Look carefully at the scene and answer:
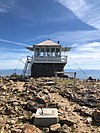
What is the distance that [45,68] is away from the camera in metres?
47.9

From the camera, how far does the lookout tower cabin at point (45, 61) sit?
47.9 meters

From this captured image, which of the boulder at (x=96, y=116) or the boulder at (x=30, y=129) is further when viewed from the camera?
the boulder at (x=96, y=116)

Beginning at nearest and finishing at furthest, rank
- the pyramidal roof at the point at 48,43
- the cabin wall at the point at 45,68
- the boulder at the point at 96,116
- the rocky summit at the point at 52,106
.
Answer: the rocky summit at the point at 52,106 < the boulder at the point at 96,116 < the cabin wall at the point at 45,68 < the pyramidal roof at the point at 48,43

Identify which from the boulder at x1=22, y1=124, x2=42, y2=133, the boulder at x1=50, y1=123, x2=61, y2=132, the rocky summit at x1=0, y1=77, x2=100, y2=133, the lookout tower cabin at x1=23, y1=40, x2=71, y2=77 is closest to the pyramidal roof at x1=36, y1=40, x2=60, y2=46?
the lookout tower cabin at x1=23, y1=40, x2=71, y2=77

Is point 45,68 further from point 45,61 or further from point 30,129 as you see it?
point 30,129

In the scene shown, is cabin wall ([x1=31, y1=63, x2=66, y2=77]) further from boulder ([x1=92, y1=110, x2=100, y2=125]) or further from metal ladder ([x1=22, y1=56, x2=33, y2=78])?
boulder ([x1=92, y1=110, x2=100, y2=125])

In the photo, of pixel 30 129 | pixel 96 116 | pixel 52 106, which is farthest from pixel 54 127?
pixel 52 106

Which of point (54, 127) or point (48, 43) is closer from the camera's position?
point (54, 127)

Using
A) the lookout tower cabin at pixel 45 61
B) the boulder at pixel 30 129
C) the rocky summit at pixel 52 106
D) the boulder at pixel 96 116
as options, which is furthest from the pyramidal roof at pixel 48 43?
the boulder at pixel 30 129

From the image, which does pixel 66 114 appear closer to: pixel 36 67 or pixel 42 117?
pixel 42 117

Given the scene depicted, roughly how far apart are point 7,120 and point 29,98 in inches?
186

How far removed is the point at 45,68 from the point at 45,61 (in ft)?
4.16

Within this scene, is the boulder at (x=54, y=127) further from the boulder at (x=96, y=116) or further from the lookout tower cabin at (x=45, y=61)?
the lookout tower cabin at (x=45, y=61)

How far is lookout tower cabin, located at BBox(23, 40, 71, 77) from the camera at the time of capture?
47.9 metres
